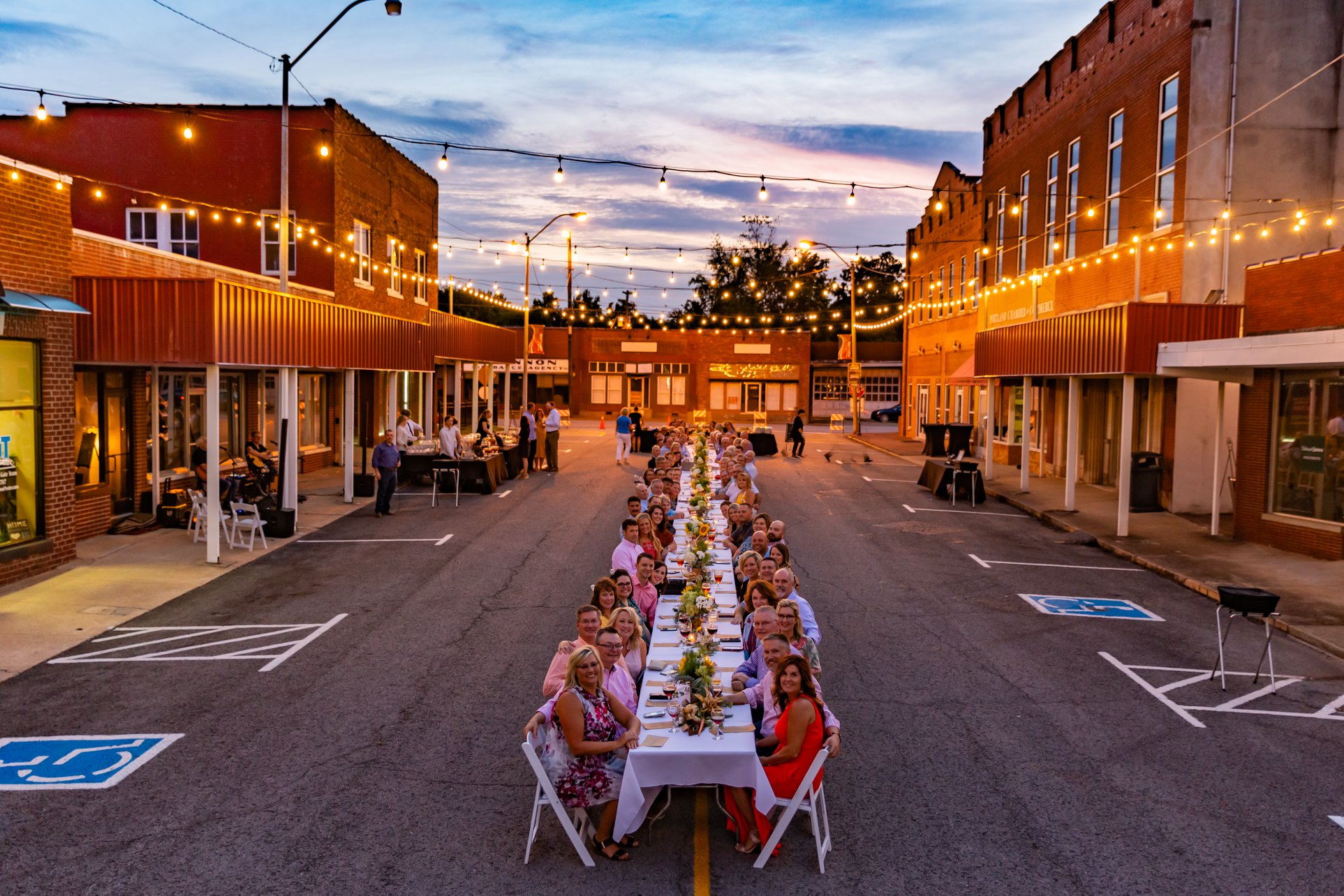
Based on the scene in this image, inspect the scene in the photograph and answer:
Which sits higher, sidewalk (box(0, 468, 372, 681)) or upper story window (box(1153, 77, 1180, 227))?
upper story window (box(1153, 77, 1180, 227))

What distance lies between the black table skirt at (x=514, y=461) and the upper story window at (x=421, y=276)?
10.2 meters

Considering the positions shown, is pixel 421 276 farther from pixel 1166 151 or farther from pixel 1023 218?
pixel 1166 151

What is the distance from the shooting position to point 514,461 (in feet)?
98.5

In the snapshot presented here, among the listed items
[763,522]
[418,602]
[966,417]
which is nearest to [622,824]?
[763,522]

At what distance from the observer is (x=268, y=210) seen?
28.0 metres

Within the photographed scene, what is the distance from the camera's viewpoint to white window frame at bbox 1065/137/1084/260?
29.5m

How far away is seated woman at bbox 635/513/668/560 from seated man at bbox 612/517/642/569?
0.22 ft

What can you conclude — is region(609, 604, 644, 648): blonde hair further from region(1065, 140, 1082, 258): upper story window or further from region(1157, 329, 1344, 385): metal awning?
region(1065, 140, 1082, 258): upper story window

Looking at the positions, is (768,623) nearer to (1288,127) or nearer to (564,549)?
(564,549)

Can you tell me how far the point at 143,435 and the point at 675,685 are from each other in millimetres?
16777

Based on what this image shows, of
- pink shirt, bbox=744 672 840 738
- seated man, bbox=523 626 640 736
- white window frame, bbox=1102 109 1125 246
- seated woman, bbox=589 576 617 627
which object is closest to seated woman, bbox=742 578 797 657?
pink shirt, bbox=744 672 840 738

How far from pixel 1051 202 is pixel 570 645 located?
28584mm

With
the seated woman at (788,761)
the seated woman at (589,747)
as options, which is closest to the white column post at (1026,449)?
the seated woman at (788,761)

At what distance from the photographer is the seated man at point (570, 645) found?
779cm
